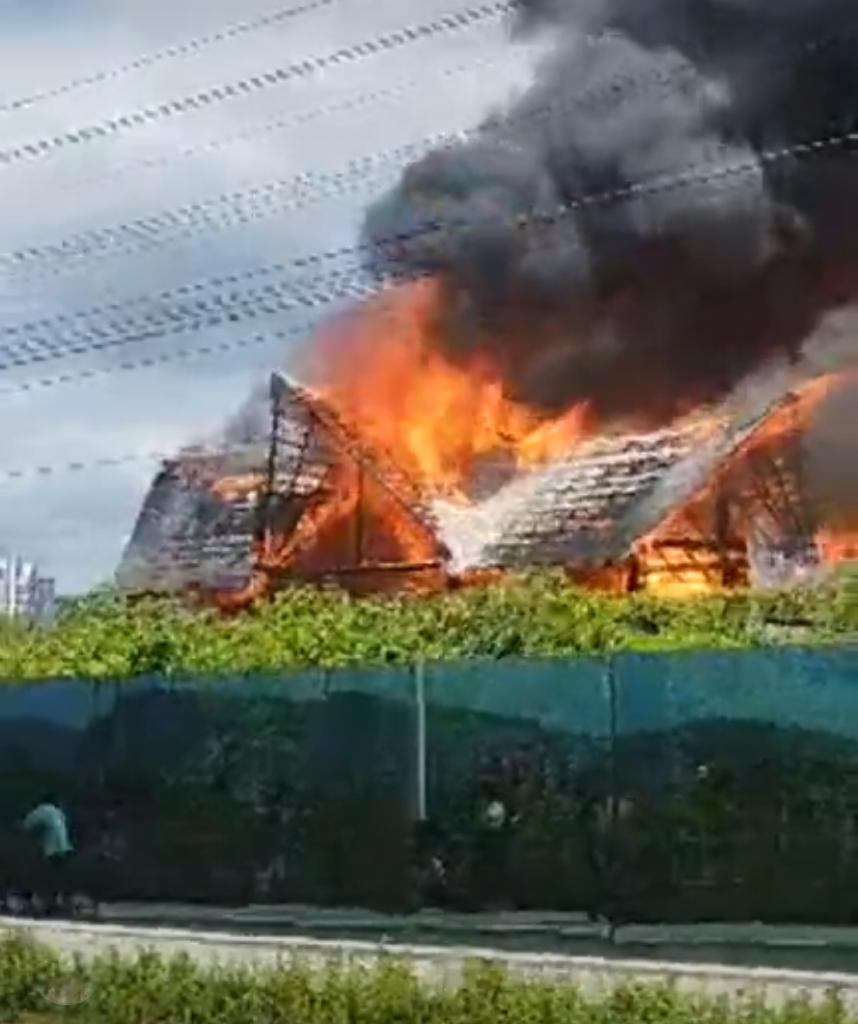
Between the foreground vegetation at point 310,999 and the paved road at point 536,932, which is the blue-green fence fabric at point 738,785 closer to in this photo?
the paved road at point 536,932

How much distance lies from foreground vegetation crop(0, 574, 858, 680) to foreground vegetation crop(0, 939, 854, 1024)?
355 inches

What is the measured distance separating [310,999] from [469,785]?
3088 mm

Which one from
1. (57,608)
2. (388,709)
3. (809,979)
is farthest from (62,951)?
(57,608)

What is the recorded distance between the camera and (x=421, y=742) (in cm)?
1427

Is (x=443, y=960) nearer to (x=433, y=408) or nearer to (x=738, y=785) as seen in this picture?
(x=738, y=785)

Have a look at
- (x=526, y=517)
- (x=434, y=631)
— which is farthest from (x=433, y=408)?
(x=434, y=631)

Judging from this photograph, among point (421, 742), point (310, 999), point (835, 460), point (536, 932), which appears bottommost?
point (310, 999)

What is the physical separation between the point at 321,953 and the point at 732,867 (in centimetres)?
286

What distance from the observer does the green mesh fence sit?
41.0ft

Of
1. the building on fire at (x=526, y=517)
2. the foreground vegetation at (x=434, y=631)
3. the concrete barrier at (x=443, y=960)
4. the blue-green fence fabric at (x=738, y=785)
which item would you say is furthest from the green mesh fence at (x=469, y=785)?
the building on fire at (x=526, y=517)

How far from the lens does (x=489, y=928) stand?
45.2 ft

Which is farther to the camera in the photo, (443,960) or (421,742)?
(421,742)

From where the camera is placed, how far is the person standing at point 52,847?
55.2 feet

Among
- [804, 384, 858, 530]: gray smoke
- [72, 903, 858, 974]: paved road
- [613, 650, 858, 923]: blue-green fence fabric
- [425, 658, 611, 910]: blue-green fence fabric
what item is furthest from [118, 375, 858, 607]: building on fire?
[613, 650, 858, 923]: blue-green fence fabric
